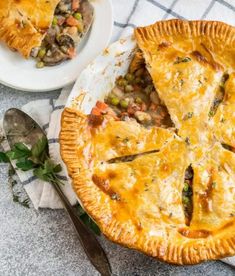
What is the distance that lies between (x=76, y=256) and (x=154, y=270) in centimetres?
40

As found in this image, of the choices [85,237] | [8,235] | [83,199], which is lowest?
[8,235]

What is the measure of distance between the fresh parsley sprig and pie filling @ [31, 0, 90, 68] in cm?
43

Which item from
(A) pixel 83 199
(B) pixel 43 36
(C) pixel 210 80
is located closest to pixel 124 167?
(A) pixel 83 199

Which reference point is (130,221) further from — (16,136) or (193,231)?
(16,136)

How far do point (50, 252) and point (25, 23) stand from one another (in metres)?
1.17

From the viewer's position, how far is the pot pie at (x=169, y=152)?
10.8 feet

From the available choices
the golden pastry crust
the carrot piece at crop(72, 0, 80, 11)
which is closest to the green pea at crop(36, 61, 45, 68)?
the golden pastry crust

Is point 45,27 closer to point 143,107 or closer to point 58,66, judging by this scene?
point 58,66

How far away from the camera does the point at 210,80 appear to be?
3.46 meters

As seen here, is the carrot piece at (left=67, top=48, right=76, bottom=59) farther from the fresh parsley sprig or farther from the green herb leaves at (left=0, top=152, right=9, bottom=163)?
the green herb leaves at (left=0, top=152, right=9, bottom=163)

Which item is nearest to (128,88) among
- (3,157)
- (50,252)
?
(3,157)

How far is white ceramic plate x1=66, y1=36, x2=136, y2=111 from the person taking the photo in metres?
3.48

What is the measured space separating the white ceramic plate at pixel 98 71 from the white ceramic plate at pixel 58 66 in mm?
231

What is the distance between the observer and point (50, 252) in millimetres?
3707
